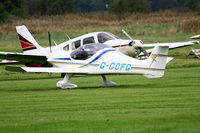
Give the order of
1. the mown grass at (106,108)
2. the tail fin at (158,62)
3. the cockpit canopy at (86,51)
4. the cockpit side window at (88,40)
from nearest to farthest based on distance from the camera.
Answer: the mown grass at (106,108)
the tail fin at (158,62)
the cockpit canopy at (86,51)
the cockpit side window at (88,40)

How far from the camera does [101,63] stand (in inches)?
886

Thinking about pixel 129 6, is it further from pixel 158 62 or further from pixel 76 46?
pixel 158 62

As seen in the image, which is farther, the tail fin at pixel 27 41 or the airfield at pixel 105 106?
the tail fin at pixel 27 41

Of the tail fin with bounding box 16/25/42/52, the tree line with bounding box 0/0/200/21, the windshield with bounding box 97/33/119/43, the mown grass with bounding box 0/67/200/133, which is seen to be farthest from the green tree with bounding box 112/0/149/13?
the mown grass with bounding box 0/67/200/133

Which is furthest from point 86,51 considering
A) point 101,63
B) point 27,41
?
point 27,41

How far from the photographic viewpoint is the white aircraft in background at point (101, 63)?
21141mm

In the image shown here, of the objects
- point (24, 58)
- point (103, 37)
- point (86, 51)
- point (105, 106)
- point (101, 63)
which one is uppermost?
point (105, 106)

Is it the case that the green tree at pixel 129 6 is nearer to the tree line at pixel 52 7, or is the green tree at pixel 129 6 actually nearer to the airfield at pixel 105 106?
the tree line at pixel 52 7

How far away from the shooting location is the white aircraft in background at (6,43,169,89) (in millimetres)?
21141

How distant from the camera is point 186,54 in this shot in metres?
40.9

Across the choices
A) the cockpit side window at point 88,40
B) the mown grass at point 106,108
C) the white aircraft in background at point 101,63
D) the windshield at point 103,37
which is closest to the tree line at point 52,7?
the windshield at point 103,37

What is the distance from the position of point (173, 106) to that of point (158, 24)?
156 ft

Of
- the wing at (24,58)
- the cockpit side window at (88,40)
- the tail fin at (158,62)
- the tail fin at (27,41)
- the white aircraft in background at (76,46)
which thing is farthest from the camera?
the tail fin at (27,41)

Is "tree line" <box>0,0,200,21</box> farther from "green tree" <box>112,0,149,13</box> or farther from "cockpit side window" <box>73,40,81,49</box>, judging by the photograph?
"cockpit side window" <box>73,40,81,49</box>
